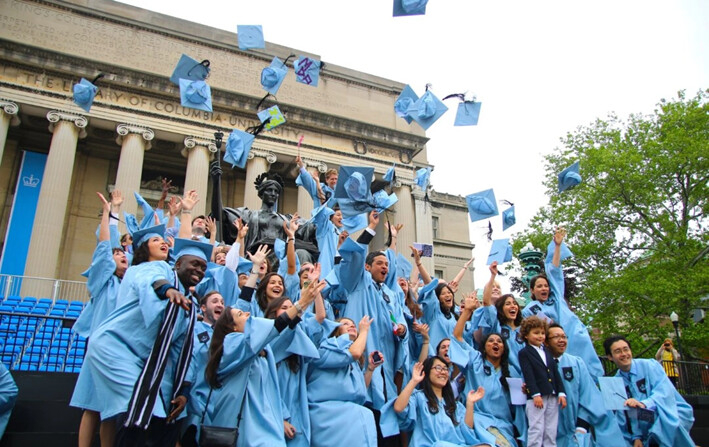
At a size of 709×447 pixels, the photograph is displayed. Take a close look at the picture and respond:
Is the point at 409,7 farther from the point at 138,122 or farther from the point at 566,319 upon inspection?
the point at 138,122

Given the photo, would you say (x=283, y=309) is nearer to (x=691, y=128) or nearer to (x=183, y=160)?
(x=183, y=160)

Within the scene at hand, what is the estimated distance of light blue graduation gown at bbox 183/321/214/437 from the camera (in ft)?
13.7

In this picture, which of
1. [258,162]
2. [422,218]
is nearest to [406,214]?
[422,218]

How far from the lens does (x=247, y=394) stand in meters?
4.14

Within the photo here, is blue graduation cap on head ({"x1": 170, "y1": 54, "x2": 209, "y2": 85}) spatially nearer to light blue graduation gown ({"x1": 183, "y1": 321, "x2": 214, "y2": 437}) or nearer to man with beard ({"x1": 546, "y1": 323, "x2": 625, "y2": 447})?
light blue graduation gown ({"x1": 183, "y1": 321, "x2": 214, "y2": 437})

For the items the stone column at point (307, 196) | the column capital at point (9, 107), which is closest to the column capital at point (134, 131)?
the column capital at point (9, 107)

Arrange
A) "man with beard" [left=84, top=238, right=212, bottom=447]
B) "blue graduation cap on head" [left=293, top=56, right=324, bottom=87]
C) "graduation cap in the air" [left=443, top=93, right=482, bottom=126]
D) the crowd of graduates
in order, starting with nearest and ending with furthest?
"man with beard" [left=84, top=238, right=212, bottom=447]
the crowd of graduates
"graduation cap in the air" [left=443, top=93, right=482, bottom=126]
"blue graduation cap on head" [left=293, top=56, right=324, bottom=87]

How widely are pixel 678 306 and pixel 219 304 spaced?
879 inches

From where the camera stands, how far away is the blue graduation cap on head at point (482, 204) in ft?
36.9

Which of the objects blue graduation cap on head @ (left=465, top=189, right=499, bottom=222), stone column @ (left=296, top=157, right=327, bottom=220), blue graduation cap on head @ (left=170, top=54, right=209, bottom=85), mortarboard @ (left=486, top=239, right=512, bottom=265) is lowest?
mortarboard @ (left=486, top=239, right=512, bottom=265)

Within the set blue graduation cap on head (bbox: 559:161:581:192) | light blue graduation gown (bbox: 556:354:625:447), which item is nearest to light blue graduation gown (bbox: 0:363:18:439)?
light blue graduation gown (bbox: 556:354:625:447)

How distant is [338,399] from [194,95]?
31.9 feet

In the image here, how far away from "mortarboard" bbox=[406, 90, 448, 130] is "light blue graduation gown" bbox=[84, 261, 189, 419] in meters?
9.57

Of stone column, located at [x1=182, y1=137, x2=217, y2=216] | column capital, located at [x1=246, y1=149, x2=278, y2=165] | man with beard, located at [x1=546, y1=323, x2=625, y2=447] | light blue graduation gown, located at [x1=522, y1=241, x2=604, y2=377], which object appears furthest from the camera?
column capital, located at [x1=246, y1=149, x2=278, y2=165]
